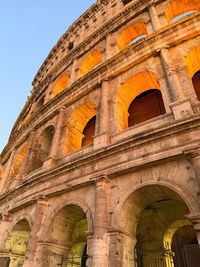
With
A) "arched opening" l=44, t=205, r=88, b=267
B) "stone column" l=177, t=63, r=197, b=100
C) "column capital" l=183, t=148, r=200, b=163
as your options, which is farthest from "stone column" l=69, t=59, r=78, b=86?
"column capital" l=183, t=148, r=200, b=163

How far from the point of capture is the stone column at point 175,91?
640 cm

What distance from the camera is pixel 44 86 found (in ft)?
55.5

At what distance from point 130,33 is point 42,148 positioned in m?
8.04

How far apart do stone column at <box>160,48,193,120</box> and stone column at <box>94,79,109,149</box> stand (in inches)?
97.3

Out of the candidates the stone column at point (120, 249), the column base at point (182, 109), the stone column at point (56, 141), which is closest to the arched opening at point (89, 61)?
the stone column at point (56, 141)

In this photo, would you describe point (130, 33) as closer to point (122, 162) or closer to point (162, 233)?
point (122, 162)

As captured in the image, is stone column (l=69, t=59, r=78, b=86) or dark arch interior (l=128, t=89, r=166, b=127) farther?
stone column (l=69, t=59, r=78, b=86)

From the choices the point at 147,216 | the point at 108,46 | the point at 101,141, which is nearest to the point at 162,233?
the point at 147,216

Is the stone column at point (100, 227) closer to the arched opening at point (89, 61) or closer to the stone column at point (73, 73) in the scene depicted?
the stone column at point (73, 73)

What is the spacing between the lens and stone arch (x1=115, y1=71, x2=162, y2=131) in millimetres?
Result: 8922

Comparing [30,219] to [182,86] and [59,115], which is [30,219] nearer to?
[59,115]

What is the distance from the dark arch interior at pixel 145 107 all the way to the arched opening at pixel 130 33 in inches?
142

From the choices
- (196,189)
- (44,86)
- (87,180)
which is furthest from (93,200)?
(44,86)

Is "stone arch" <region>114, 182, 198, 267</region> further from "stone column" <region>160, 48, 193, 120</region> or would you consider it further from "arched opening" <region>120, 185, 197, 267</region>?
"stone column" <region>160, 48, 193, 120</region>
